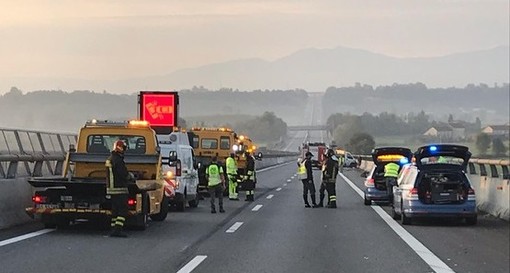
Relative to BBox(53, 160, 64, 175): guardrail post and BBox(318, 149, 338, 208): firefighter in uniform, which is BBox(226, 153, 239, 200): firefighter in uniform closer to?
BBox(318, 149, 338, 208): firefighter in uniform

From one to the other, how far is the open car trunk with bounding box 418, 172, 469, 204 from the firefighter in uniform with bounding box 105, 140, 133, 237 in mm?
7240

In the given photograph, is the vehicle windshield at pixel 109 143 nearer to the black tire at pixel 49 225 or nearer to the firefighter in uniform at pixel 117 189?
the black tire at pixel 49 225

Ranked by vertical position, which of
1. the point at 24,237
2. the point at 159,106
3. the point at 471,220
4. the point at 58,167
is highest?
the point at 159,106

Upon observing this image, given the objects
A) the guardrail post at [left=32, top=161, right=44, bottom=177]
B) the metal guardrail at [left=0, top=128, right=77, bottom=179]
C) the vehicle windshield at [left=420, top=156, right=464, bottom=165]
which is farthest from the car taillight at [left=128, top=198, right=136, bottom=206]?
the vehicle windshield at [left=420, top=156, right=464, bottom=165]

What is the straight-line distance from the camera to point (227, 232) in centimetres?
1711

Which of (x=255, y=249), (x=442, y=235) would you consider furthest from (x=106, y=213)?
(x=442, y=235)

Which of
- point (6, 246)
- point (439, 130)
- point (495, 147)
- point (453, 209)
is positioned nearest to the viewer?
point (6, 246)

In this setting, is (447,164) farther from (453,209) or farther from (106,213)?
(106,213)

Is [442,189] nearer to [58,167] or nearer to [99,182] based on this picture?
[99,182]

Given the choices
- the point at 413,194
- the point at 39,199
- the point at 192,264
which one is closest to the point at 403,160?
the point at 413,194

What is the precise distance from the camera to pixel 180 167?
905 inches

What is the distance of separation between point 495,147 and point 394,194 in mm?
6464

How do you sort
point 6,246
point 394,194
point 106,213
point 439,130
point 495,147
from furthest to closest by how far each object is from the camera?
point 439,130, point 495,147, point 394,194, point 106,213, point 6,246

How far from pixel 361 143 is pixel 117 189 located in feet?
286
